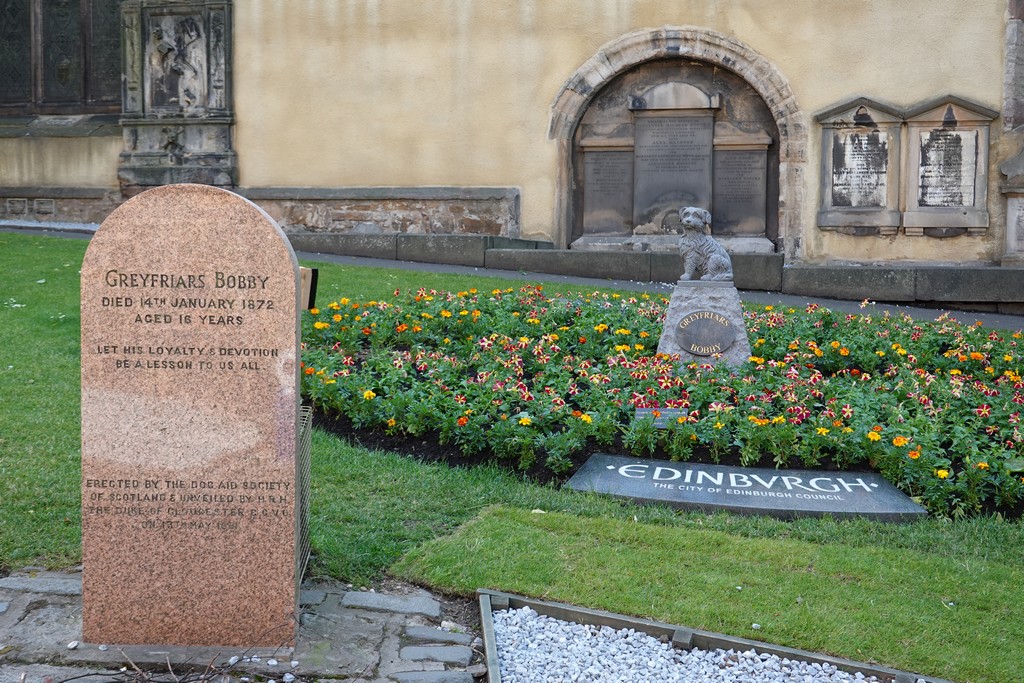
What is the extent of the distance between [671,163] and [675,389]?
31.6ft

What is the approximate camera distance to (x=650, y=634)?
14.2 feet

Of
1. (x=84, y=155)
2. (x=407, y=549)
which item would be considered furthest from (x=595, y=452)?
(x=84, y=155)

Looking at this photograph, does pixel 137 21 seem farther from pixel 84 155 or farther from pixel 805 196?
pixel 805 196

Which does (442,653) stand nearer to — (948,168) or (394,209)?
(948,168)

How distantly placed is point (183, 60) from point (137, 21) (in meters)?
1.02

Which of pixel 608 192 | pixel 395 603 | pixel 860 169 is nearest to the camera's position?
pixel 395 603

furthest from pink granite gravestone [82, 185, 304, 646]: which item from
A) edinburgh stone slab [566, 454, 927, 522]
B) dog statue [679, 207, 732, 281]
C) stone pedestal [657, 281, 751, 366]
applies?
dog statue [679, 207, 732, 281]

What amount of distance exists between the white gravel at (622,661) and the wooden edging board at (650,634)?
0.10 ft

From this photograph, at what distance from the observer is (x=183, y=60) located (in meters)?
17.5

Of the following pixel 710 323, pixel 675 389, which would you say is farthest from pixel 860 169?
pixel 675 389

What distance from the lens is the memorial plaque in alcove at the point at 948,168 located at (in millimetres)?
15195

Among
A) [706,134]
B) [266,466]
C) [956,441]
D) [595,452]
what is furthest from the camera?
[706,134]

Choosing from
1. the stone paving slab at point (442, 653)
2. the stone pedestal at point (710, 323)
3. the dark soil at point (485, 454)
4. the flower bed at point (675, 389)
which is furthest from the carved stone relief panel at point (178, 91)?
the stone paving slab at point (442, 653)

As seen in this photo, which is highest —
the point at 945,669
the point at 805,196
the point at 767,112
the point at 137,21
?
the point at 137,21
